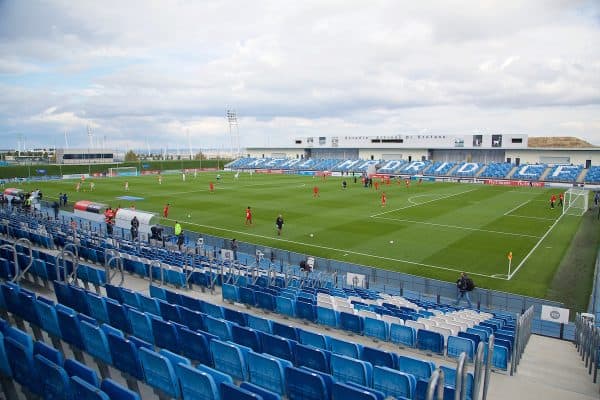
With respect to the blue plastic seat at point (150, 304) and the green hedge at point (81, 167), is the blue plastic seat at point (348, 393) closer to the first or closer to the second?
the blue plastic seat at point (150, 304)

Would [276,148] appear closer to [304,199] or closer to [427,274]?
[304,199]

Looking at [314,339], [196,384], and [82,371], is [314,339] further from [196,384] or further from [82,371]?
[82,371]

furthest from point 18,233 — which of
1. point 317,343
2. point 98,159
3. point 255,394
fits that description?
point 98,159

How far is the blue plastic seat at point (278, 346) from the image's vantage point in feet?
21.3

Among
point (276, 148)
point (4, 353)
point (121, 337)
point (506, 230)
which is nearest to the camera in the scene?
point (4, 353)

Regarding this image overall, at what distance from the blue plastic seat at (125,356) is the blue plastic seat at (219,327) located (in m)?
1.74

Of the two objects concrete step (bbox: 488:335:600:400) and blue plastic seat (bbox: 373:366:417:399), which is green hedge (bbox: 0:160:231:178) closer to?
concrete step (bbox: 488:335:600:400)

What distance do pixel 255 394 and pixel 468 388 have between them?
13.2ft

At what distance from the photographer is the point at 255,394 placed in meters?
4.25

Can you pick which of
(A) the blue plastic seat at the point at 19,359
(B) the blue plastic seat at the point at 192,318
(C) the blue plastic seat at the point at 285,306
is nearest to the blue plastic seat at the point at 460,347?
(C) the blue plastic seat at the point at 285,306

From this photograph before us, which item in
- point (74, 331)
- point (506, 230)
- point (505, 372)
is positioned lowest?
point (506, 230)

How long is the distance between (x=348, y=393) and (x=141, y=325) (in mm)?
3827

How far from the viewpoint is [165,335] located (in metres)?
6.64

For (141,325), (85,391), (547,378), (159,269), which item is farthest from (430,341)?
(159,269)
